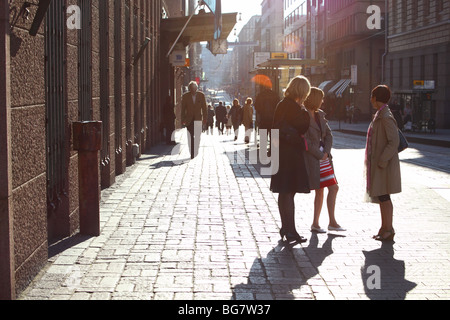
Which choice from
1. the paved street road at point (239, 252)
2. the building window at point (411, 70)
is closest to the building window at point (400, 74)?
the building window at point (411, 70)

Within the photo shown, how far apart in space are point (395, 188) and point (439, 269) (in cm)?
161

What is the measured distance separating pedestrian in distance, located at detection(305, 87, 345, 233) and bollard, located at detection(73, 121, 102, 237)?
2262 mm

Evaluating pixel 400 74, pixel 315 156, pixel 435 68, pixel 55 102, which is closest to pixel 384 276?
pixel 315 156

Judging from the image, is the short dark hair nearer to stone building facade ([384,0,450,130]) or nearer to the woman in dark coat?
the woman in dark coat

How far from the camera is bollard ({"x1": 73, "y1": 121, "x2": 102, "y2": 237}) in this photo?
8.02 meters

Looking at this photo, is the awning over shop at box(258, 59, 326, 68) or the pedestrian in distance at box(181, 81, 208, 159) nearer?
the pedestrian in distance at box(181, 81, 208, 159)

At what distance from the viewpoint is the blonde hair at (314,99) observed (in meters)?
8.27

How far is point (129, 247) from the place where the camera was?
24.2ft

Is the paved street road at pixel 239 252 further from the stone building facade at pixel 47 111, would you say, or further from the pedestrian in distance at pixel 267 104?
the pedestrian in distance at pixel 267 104

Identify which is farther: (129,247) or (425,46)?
(425,46)

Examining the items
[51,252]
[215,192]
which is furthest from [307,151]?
[215,192]

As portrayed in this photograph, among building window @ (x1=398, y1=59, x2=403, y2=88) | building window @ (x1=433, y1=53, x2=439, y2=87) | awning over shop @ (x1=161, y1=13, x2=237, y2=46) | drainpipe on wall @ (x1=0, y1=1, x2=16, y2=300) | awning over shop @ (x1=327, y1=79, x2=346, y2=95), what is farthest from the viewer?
awning over shop @ (x1=327, y1=79, x2=346, y2=95)

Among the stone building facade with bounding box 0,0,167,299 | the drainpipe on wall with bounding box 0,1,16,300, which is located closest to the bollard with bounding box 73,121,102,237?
the stone building facade with bounding box 0,0,167,299
